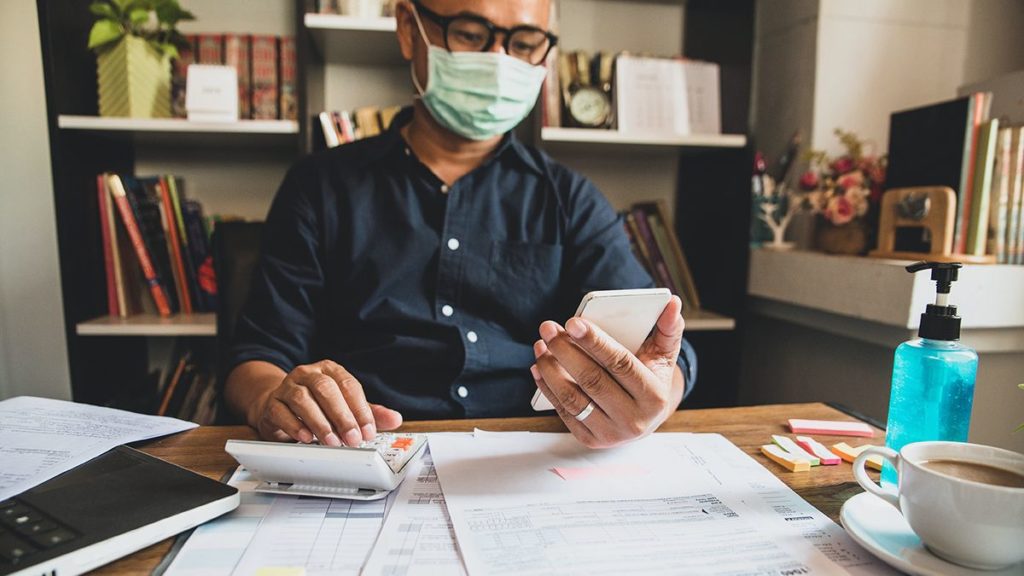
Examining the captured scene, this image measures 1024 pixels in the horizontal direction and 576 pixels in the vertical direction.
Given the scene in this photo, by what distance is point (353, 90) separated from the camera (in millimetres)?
1767

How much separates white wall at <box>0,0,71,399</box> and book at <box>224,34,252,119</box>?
41cm

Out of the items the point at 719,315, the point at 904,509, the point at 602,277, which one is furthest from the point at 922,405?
the point at 719,315

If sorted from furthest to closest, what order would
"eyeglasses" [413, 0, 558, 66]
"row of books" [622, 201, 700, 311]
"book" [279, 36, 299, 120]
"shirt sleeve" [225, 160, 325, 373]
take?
"row of books" [622, 201, 700, 311] < "book" [279, 36, 299, 120] < "eyeglasses" [413, 0, 558, 66] < "shirt sleeve" [225, 160, 325, 373]

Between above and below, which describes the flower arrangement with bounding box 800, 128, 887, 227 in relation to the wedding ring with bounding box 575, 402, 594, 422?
above

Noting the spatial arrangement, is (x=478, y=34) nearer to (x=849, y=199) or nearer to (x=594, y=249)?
(x=594, y=249)

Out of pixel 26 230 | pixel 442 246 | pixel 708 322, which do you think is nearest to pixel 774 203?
pixel 708 322

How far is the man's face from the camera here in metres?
1.03

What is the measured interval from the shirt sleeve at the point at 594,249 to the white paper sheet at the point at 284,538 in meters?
0.61

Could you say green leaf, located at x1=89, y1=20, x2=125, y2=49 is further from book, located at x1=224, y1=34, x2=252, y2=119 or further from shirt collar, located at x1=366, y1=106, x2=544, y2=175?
shirt collar, located at x1=366, y1=106, x2=544, y2=175

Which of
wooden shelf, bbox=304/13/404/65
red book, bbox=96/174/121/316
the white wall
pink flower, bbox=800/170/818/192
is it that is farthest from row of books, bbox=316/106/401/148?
Result: pink flower, bbox=800/170/818/192

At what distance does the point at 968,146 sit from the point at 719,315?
28.1 inches

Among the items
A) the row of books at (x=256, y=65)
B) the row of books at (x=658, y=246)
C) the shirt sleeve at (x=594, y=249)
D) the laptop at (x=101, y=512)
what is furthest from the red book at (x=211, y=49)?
the laptop at (x=101, y=512)

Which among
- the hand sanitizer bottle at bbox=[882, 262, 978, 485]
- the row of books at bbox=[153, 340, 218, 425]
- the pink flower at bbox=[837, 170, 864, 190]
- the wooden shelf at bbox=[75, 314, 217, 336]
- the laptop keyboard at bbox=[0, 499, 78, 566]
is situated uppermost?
the pink flower at bbox=[837, 170, 864, 190]

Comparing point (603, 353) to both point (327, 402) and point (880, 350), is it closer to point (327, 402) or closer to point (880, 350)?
point (327, 402)
